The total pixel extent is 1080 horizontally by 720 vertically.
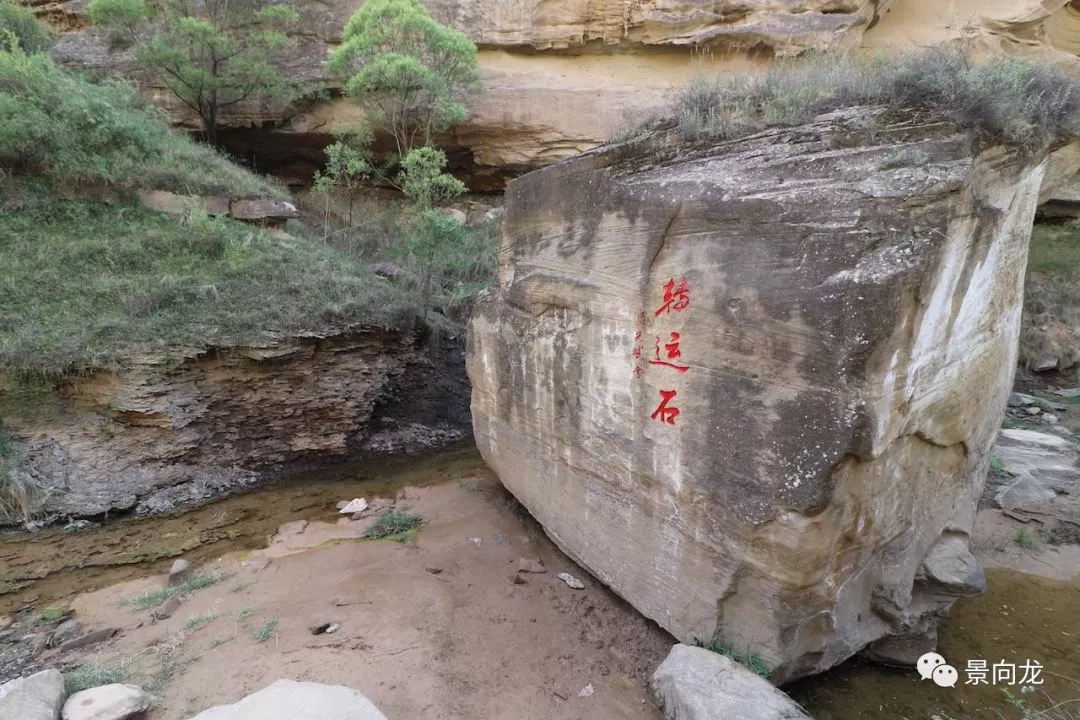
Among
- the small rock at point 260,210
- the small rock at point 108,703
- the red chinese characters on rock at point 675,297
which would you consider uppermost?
the small rock at point 260,210

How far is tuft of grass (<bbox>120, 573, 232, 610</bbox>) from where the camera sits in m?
4.65

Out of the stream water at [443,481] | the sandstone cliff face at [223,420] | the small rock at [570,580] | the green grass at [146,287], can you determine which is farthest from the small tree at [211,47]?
the small rock at [570,580]

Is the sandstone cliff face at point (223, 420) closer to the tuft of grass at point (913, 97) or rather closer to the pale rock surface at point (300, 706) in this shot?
the pale rock surface at point (300, 706)

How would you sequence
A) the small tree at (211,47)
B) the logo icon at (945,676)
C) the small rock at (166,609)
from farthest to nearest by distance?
the small tree at (211,47) → the small rock at (166,609) → the logo icon at (945,676)

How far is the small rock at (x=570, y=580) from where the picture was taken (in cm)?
462

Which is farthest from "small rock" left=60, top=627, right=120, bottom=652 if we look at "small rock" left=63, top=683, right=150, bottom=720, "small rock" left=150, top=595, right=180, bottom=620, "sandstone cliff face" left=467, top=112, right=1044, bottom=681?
"sandstone cliff face" left=467, top=112, right=1044, bottom=681

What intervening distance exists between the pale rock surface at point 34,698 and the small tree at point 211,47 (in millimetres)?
11301

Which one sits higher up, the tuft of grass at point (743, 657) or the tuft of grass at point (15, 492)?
the tuft of grass at point (743, 657)

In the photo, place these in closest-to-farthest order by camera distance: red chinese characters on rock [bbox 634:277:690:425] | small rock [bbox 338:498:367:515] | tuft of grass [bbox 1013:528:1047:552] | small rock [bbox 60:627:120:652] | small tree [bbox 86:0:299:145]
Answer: red chinese characters on rock [bbox 634:277:690:425] < small rock [bbox 60:627:120:652] < tuft of grass [bbox 1013:528:1047:552] < small rock [bbox 338:498:367:515] < small tree [bbox 86:0:299:145]

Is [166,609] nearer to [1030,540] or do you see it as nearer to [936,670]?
[936,670]

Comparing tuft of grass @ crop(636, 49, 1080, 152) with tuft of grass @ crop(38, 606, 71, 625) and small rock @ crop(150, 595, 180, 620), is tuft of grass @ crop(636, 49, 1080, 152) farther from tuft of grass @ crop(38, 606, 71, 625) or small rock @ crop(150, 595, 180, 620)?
tuft of grass @ crop(38, 606, 71, 625)

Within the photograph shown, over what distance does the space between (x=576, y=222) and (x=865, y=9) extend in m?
11.4

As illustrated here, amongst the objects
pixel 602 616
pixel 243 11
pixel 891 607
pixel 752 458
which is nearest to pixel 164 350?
pixel 602 616

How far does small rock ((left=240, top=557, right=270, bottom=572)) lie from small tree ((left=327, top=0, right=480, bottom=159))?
26.4 ft
